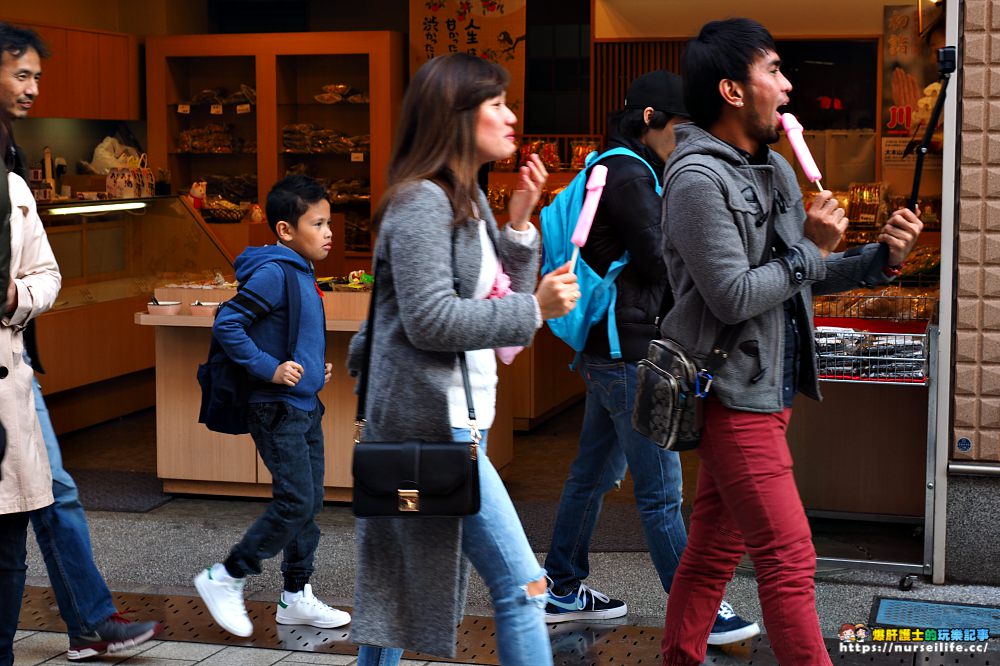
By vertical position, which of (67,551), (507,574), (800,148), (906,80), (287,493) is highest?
(906,80)

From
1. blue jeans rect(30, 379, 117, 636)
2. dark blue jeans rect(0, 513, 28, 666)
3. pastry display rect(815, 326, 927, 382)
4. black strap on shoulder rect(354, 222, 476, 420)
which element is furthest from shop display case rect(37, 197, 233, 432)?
black strap on shoulder rect(354, 222, 476, 420)

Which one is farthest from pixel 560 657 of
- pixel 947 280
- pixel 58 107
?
pixel 58 107

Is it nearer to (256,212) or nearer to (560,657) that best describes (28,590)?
(560,657)

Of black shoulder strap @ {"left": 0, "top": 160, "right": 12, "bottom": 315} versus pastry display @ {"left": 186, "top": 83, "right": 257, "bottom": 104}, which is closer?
black shoulder strap @ {"left": 0, "top": 160, "right": 12, "bottom": 315}

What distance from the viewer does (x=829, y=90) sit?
25.3ft

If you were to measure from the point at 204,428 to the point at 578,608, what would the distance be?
7.69 ft

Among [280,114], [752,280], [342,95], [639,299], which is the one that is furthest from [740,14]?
[752,280]

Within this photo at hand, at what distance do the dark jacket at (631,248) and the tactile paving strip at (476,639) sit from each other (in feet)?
3.11

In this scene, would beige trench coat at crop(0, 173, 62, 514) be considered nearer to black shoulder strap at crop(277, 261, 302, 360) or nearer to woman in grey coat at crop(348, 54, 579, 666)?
black shoulder strap at crop(277, 261, 302, 360)

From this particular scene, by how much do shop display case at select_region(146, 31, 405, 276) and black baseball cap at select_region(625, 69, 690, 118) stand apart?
582 cm

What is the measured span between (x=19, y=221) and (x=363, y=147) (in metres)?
6.50

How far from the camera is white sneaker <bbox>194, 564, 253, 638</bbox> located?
4250mm

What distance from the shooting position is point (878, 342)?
4.78 metres

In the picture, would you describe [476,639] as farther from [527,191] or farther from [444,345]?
[527,191]
